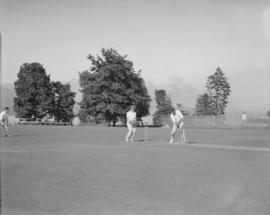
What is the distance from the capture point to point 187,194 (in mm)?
7785

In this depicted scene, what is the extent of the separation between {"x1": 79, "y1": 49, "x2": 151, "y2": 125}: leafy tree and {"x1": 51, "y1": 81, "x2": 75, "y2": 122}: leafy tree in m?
19.4

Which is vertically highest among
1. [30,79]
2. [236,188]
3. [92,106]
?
[30,79]

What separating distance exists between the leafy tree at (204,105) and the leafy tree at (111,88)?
26.4 metres

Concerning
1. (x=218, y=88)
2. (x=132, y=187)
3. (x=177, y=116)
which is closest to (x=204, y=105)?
(x=218, y=88)

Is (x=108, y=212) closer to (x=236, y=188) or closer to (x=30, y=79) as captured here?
(x=236, y=188)

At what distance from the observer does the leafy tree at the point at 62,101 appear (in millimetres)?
93875

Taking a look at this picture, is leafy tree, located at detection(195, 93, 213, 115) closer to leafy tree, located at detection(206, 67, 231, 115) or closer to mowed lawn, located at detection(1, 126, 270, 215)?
leafy tree, located at detection(206, 67, 231, 115)

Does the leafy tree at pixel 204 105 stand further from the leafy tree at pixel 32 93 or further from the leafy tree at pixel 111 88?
the leafy tree at pixel 32 93

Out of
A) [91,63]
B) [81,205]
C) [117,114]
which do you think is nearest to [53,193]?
[81,205]

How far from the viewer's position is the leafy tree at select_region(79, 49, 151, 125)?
71250 millimetres

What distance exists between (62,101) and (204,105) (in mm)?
32351

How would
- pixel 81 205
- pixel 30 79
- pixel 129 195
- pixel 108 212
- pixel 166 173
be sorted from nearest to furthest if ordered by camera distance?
1. pixel 108 212
2. pixel 81 205
3. pixel 129 195
4. pixel 166 173
5. pixel 30 79

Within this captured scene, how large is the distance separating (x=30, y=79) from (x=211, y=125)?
36.2 metres

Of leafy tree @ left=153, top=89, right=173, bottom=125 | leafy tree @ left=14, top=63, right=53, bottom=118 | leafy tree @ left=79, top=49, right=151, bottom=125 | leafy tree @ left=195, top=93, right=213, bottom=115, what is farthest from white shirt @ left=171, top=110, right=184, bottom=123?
leafy tree @ left=153, top=89, right=173, bottom=125
